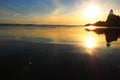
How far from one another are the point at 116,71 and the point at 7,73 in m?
8.69

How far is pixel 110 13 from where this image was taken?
174 meters

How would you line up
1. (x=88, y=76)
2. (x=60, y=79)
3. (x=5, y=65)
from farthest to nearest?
1. (x=5, y=65)
2. (x=88, y=76)
3. (x=60, y=79)

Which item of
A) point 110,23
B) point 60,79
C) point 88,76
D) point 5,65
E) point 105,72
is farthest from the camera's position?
point 110,23

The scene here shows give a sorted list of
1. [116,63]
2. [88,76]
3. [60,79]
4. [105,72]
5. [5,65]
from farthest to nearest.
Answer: [116,63] → [5,65] → [105,72] → [88,76] → [60,79]

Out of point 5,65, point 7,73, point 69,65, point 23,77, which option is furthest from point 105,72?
point 5,65

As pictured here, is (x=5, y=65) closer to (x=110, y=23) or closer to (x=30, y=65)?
(x=30, y=65)

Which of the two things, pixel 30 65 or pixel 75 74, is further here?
pixel 30 65

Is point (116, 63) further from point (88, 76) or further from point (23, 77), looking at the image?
point (23, 77)

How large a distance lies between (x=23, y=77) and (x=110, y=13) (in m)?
174

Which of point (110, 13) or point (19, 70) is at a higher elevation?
point (110, 13)

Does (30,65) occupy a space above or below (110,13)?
below

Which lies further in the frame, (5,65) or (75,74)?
(5,65)

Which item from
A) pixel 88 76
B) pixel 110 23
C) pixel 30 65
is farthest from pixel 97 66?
pixel 110 23

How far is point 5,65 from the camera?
14820mm
